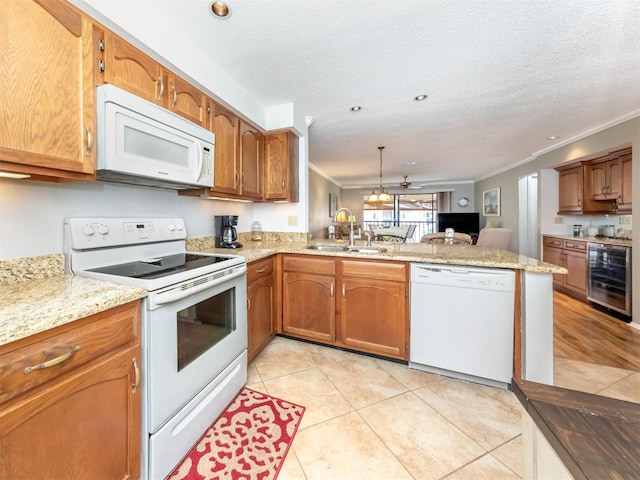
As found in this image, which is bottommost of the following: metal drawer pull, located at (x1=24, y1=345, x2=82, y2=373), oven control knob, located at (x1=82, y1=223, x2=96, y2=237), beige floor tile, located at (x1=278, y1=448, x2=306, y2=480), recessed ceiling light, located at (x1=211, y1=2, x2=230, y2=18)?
beige floor tile, located at (x1=278, y1=448, x2=306, y2=480)

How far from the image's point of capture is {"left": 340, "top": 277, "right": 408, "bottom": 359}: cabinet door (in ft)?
6.50

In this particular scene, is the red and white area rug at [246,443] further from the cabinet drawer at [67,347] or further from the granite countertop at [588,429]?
the granite countertop at [588,429]

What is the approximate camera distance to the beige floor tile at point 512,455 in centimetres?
119

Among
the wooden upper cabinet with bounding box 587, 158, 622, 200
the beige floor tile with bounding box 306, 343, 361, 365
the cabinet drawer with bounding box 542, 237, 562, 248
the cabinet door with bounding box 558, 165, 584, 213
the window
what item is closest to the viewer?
the beige floor tile with bounding box 306, 343, 361, 365

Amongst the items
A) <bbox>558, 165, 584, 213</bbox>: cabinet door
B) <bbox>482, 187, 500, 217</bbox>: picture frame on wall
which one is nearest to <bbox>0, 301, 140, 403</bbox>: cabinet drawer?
<bbox>558, 165, 584, 213</bbox>: cabinet door

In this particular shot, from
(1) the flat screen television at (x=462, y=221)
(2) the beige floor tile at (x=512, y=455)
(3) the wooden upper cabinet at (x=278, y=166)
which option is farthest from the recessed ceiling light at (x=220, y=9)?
(1) the flat screen television at (x=462, y=221)

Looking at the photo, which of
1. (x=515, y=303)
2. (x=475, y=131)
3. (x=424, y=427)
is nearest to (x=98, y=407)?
(x=424, y=427)

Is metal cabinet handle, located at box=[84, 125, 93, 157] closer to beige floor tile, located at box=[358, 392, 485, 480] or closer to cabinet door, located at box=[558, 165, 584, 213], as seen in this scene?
beige floor tile, located at box=[358, 392, 485, 480]

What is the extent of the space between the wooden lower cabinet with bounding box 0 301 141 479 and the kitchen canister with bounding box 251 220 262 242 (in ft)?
6.37

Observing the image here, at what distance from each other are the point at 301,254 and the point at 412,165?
4.31 m

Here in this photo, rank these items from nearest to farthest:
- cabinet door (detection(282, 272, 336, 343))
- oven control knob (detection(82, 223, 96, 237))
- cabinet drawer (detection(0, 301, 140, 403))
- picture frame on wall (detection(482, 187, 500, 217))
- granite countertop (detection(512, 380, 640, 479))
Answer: granite countertop (detection(512, 380, 640, 479)) < cabinet drawer (detection(0, 301, 140, 403)) < oven control knob (detection(82, 223, 96, 237)) < cabinet door (detection(282, 272, 336, 343)) < picture frame on wall (detection(482, 187, 500, 217))

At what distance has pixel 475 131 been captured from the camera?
3.46m

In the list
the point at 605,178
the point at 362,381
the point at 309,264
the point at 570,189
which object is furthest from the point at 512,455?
the point at 570,189

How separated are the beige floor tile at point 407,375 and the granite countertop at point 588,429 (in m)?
1.38
